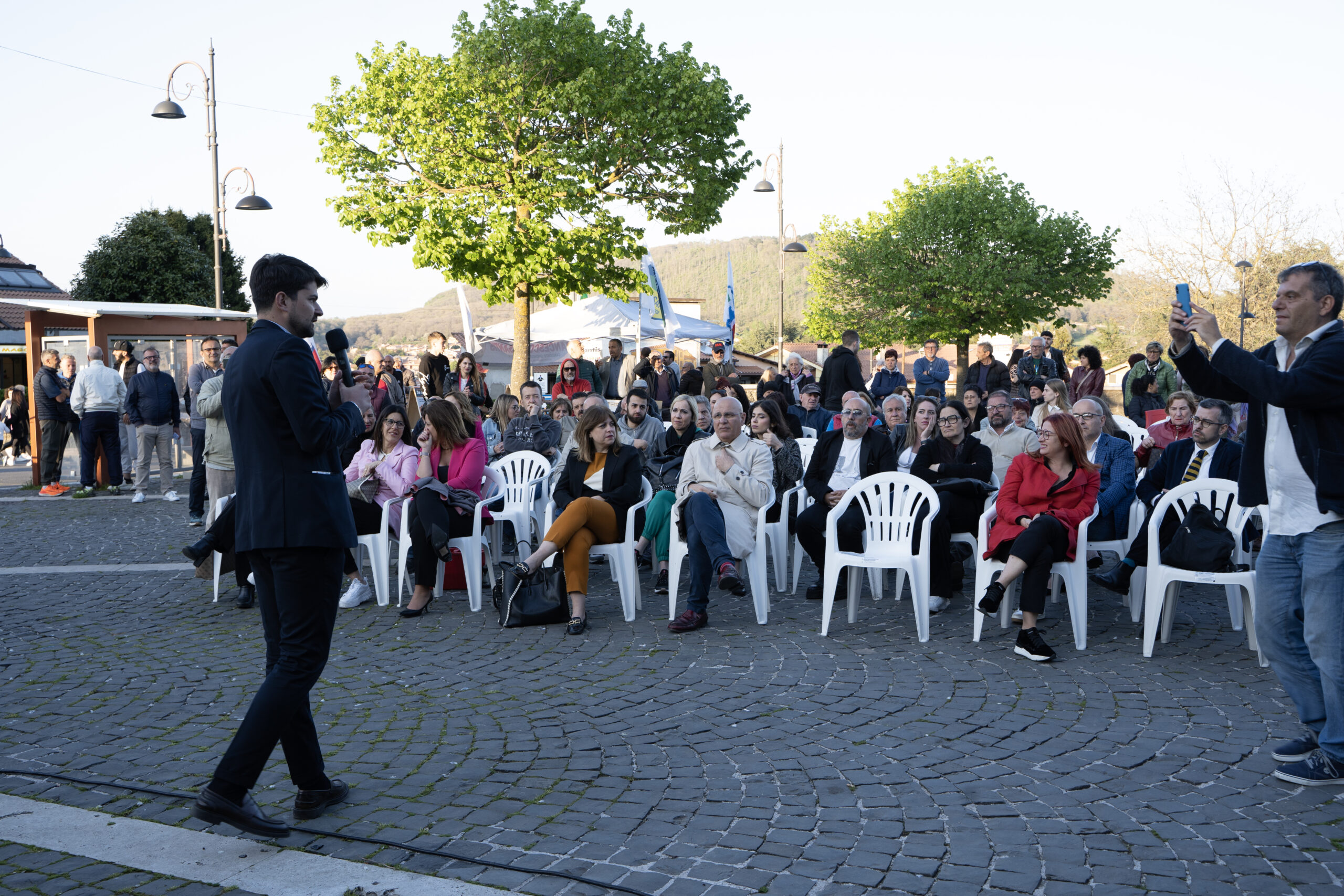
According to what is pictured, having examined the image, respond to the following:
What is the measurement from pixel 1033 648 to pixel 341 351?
158 inches

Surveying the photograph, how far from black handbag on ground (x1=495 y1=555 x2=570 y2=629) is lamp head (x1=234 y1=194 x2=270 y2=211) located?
15997mm

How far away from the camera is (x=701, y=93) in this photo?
2388 cm

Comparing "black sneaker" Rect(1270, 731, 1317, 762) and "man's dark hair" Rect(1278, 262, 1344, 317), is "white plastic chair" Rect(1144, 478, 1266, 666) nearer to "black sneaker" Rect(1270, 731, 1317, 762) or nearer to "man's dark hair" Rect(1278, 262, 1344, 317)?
"black sneaker" Rect(1270, 731, 1317, 762)

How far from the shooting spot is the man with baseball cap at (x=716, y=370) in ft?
56.1

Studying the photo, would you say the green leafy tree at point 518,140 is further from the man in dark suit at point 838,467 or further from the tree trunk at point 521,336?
the man in dark suit at point 838,467

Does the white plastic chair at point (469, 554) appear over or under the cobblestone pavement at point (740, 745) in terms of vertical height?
over

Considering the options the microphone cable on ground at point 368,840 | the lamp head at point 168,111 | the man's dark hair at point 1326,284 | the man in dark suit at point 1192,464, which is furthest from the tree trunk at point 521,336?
the man's dark hair at point 1326,284

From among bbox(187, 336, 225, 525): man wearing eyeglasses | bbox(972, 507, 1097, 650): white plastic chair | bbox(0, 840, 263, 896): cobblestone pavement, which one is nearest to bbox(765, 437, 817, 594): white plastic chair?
bbox(972, 507, 1097, 650): white plastic chair

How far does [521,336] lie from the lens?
24406mm

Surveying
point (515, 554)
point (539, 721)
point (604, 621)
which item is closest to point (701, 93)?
point (515, 554)

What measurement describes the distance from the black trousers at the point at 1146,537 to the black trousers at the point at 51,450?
1364 centimetres

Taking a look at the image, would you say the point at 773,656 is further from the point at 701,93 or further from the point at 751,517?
the point at 701,93

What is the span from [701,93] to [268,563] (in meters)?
21.8

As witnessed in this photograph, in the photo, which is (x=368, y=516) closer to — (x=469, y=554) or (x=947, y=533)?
(x=469, y=554)
